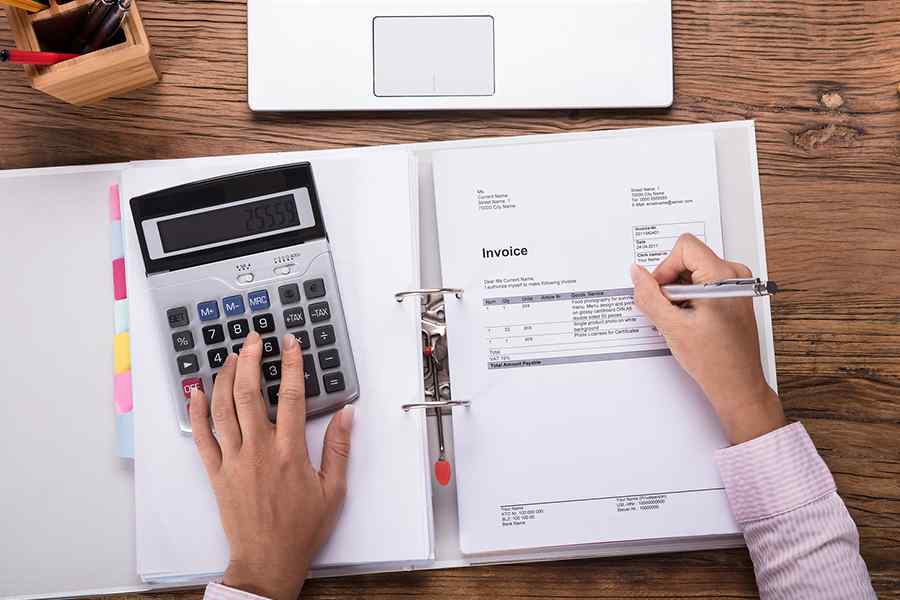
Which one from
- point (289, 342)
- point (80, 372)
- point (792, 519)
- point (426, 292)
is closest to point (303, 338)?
point (289, 342)

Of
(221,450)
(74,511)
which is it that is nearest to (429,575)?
(221,450)

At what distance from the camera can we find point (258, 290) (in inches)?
27.3

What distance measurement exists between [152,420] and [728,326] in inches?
21.0

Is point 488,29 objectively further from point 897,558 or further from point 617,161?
point 897,558

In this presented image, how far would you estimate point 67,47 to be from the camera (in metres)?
0.68

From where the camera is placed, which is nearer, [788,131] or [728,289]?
[728,289]

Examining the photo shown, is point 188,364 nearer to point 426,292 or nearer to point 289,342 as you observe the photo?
point 289,342

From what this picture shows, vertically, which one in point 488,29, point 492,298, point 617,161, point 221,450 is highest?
point 488,29

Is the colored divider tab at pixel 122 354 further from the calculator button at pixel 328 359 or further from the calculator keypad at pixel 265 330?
the calculator button at pixel 328 359

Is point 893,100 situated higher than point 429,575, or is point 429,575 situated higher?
point 893,100

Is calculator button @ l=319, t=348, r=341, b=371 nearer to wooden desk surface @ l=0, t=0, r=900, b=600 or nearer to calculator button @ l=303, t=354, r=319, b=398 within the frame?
calculator button @ l=303, t=354, r=319, b=398

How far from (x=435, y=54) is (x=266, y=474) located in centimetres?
42

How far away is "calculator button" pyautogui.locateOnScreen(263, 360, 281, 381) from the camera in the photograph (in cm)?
69

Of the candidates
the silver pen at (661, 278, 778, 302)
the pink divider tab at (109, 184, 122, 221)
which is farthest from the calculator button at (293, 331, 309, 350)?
the silver pen at (661, 278, 778, 302)
